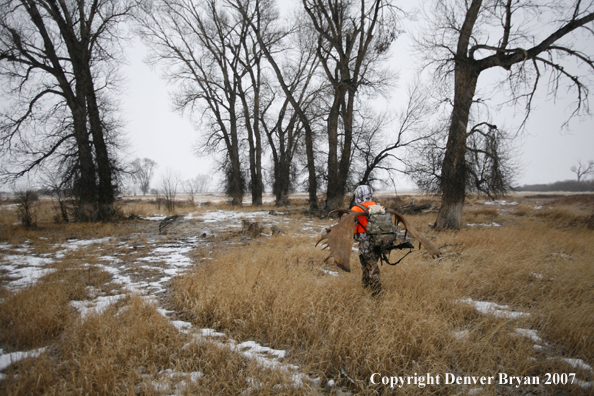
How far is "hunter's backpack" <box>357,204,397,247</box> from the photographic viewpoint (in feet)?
9.55

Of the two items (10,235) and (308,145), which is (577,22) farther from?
(10,235)

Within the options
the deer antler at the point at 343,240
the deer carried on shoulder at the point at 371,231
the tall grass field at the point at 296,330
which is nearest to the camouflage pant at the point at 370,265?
the deer carried on shoulder at the point at 371,231

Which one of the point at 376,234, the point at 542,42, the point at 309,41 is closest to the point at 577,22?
the point at 542,42

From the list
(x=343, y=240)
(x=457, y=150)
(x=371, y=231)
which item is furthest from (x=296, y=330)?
(x=457, y=150)

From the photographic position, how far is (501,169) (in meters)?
8.75

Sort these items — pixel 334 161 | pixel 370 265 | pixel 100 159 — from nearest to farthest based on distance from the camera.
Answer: pixel 370 265, pixel 100 159, pixel 334 161

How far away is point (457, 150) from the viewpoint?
8180 millimetres

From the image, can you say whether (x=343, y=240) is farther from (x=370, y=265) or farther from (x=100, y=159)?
(x=100, y=159)

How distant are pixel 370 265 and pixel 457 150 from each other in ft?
23.1

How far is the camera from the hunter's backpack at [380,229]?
2910mm

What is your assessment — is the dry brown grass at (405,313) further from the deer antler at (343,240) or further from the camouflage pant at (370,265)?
the deer antler at (343,240)

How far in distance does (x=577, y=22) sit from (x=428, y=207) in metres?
10.8

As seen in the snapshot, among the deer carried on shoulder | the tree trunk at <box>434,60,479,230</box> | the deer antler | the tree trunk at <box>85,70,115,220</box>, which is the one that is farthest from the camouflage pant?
the tree trunk at <box>85,70,115,220</box>

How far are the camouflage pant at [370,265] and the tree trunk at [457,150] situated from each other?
6563mm
